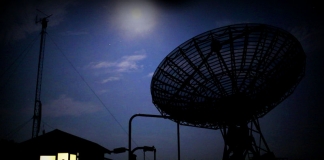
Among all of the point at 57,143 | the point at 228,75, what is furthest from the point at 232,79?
the point at 57,143

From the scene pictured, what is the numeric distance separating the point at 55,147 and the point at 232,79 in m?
15.1

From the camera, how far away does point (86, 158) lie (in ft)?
74.7

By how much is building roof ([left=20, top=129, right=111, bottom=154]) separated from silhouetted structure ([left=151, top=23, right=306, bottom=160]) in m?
9.42

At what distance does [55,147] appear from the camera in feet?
69.3

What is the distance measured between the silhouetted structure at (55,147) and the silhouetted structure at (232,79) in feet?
30.9

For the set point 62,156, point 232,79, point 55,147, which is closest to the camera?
point 232,79

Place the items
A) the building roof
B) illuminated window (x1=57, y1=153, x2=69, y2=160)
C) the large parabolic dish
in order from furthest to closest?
1. illuminated window (x1=57, y1=153, x2=69, y2=160)
2. the building roof
3. the large parabolic dish

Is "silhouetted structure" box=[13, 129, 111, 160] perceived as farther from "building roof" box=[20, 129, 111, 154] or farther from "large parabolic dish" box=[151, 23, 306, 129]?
"large parabolic dish" box=[151, 23, 306, 129]

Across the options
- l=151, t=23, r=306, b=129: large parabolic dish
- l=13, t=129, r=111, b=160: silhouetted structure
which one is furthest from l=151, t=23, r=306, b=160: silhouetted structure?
l=13, t=129, r=111, b=160: silhouetted structure

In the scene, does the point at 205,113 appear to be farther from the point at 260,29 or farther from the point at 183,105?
the point at 260,29

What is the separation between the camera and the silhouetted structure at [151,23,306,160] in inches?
537

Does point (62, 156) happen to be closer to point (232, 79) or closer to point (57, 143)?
point (57, 143)

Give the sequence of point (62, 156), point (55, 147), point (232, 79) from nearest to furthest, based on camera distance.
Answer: point (232, 79) < point (55, 147) < point (62, 156)

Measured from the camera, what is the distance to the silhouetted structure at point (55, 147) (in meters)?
20.4
